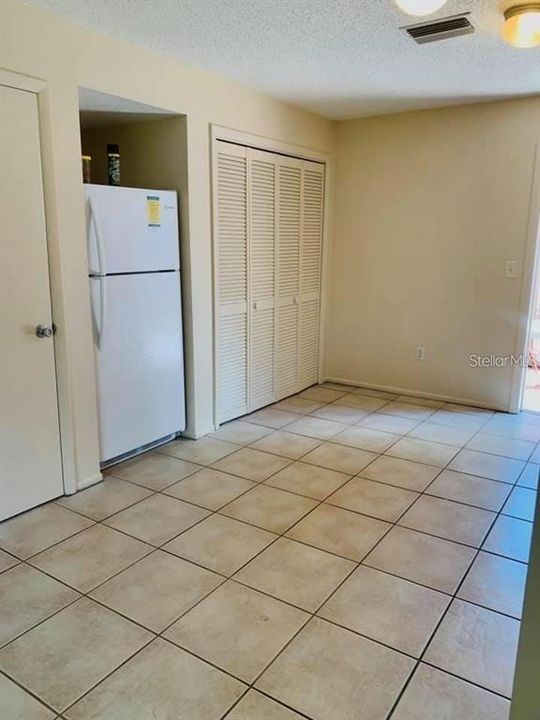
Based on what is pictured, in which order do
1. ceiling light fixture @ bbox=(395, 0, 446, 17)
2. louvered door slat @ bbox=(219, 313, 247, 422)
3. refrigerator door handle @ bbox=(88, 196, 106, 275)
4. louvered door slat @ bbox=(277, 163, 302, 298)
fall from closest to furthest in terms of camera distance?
1. ceiling light fixture @ bbox=(395, 0, 446, 17)
2. refrigerator door handle @ bbox=(88, 196, 106, 275)
3. louvered door slat @ bbox=(219, 313, 247, 422)
4. louvered door slat @ bbox=(277, 163, 302, 298)

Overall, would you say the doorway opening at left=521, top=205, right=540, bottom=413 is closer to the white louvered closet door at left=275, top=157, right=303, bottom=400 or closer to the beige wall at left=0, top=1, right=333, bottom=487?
the white louvered closet door at left=275, top=157, right=303, bottom=400

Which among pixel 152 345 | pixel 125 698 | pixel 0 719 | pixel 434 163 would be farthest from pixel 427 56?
pixel 0 719

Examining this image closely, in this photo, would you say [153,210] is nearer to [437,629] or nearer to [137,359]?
[137,359]

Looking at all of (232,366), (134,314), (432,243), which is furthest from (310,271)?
(134,314)

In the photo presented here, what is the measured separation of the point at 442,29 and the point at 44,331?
2.36 metres

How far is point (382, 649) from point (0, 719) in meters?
1.15

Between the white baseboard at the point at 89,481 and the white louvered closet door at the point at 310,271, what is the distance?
7.08ft

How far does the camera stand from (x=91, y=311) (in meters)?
2.85

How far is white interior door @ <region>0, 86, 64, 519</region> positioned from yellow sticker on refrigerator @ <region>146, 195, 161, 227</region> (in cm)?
69

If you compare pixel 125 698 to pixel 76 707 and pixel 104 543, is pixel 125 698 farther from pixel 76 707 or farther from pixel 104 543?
pixel 104 543

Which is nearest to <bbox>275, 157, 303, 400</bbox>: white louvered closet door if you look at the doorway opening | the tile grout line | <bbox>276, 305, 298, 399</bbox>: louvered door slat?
<bbox>276, 305, 298, 399</bbox>: louvered door slat

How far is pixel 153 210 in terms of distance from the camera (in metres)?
3.10

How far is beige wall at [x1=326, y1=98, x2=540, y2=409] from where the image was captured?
13.1 ft

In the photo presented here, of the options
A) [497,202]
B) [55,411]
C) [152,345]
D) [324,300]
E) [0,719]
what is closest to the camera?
[0,719]
